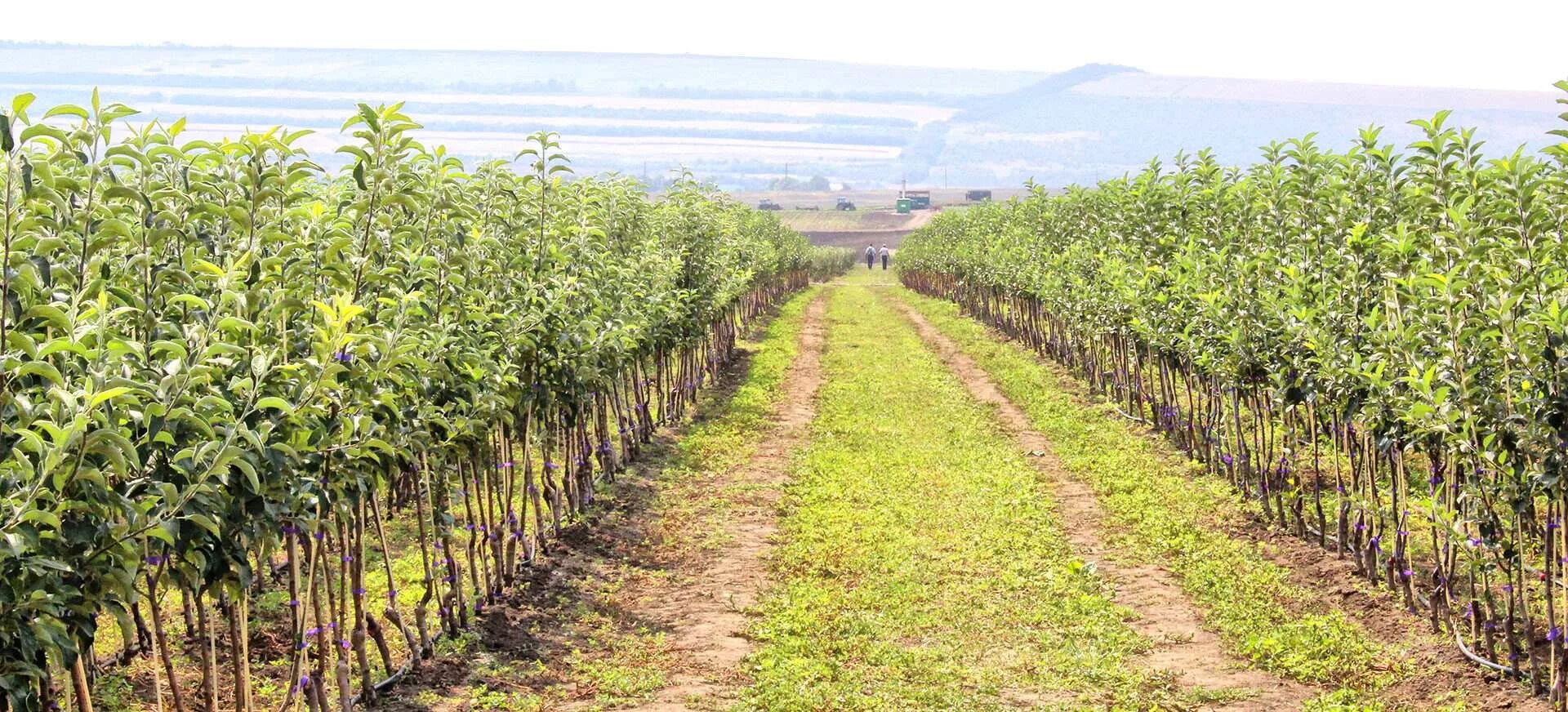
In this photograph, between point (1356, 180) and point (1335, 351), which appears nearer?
point (1335, 351)

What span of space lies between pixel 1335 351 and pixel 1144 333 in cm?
608

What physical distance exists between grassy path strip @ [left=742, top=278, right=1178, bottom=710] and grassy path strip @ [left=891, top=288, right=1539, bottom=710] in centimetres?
82

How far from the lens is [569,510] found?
577 inches

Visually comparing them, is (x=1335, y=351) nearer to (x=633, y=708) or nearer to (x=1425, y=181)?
(x=1425, y=181)

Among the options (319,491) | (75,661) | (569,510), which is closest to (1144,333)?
(569,510)

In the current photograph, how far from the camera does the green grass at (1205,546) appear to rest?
10.0 m

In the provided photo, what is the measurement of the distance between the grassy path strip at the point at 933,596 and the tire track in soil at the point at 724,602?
21 cm

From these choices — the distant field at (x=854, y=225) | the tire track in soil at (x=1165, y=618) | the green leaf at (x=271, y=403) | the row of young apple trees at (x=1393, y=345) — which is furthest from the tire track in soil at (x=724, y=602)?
the distant field at (x=854, y=225)

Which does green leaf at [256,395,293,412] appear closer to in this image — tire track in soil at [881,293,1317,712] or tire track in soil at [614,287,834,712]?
tire track in soil at [614,287,834,712]

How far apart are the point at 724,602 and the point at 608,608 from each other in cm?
100

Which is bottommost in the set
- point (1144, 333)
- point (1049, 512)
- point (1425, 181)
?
point (1049, 512)

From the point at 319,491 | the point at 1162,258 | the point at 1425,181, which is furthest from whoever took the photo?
the point at 1162,258

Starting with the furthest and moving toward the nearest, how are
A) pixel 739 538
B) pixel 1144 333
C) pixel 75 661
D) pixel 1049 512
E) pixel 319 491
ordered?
pixel 1144 333, pixel 1049 512, pixel 739 538, pixel 319 491, pixel 75 661

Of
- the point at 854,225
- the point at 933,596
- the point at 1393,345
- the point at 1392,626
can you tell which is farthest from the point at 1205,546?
the point at 854,225
